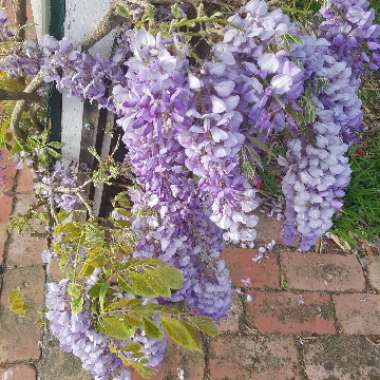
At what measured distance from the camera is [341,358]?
6.32ft

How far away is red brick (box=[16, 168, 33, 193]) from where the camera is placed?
2.17 m

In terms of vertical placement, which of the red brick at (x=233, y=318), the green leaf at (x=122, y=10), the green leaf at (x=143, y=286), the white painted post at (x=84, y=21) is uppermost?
the green leaf at (x=122, y=10)

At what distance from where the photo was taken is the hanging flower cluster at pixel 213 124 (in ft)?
3.02

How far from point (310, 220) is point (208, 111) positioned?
418mm

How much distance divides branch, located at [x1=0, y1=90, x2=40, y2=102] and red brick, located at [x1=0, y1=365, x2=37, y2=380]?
89 cm

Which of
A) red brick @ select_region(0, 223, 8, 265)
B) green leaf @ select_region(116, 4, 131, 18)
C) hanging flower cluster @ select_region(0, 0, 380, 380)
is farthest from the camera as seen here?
red brick @ select_region(0, 223, 8, 265)

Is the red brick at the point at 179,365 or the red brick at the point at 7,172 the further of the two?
the red brick at the point at 7,172

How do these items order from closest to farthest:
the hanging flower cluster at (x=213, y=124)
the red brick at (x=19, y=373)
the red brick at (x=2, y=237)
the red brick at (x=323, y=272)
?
1. the hanging flower cluster at (x=213, y=124)
2. the red brick at (x=19, y=373)
3. the red brick at (x=2, y=237)
4. the red brick at (x=323, y=272)

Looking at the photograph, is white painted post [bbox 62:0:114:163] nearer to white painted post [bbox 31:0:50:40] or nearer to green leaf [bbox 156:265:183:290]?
white painted post [bbox 31:0:50:40]

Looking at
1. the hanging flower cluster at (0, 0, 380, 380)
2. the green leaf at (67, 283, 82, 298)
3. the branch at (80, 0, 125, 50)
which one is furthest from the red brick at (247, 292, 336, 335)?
the branch at (80, 0, 125, 50)

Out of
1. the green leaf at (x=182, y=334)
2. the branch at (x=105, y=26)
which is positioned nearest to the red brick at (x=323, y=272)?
the green leaf at (x=182, y=334)

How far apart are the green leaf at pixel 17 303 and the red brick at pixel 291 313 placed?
2.68ft

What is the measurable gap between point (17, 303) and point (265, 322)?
0.90 metres

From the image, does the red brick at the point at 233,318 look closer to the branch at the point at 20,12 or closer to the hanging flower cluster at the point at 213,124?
the hanging flower cluster at the point at 213,124
